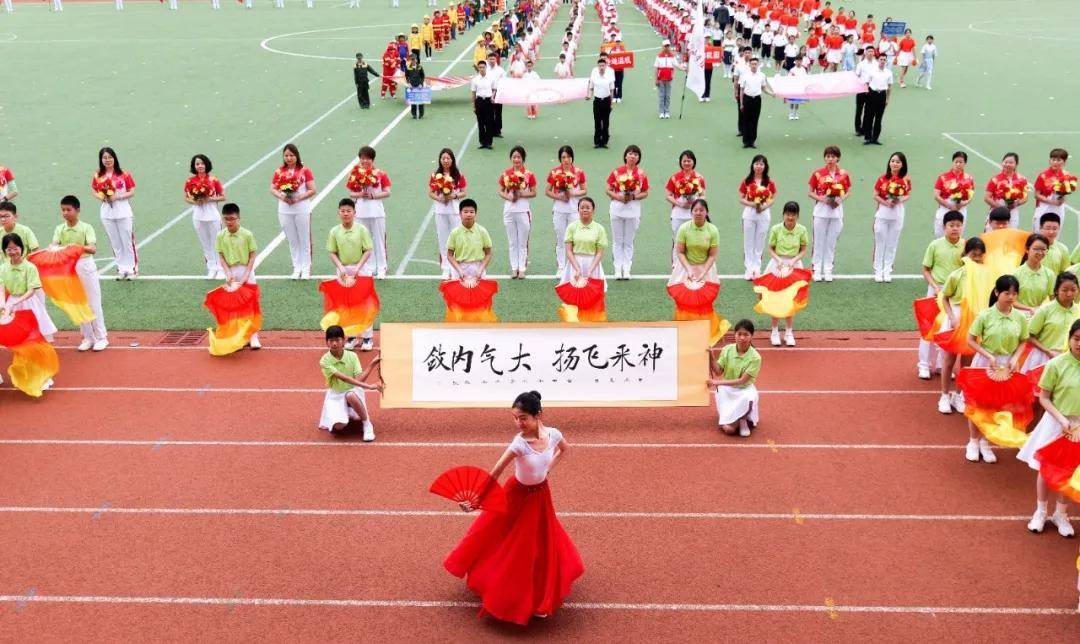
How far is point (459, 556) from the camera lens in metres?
6.96

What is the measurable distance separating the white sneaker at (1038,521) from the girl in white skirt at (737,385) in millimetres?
2649

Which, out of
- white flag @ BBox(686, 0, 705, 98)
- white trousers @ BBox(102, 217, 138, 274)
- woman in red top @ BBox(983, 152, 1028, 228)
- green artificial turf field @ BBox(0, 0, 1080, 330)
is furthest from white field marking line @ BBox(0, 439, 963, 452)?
white flag @ BBox(686, 0, 705, 98)

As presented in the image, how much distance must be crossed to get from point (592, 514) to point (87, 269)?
7317mm

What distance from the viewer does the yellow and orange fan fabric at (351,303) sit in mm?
11617

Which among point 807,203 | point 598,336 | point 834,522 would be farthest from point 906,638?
point 807,203

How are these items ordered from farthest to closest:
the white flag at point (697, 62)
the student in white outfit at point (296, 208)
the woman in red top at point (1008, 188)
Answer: the white flag at point (697, 62), the student in white outfit at point (296, 208), the woman in red top at point (1008, 188)

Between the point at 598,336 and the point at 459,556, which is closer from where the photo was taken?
the point at 459,556

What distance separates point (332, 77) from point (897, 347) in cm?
2410

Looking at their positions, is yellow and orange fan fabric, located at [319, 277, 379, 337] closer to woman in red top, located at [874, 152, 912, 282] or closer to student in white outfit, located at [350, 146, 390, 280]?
student in white outfit, located at [350, 146, 390, 280]

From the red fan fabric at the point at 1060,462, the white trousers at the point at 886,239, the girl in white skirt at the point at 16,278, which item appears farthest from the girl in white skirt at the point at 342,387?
the white trousers at the point at 886,239

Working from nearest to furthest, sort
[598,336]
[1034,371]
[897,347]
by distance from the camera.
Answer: [1034,371], [598,336], [897,347]

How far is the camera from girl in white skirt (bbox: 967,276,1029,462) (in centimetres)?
863

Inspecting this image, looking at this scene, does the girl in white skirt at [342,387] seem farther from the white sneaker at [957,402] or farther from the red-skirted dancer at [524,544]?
the white sneaker at [957,402]

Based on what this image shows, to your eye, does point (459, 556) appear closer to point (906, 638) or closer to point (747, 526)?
point (747, 526)
